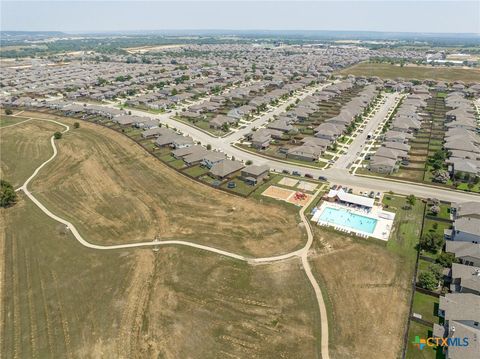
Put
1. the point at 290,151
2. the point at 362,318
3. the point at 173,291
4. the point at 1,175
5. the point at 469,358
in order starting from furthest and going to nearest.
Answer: the point at 290,151 < the point at 1,175 < the point at 173,291 < the point at 362,318 < the point at 469,358

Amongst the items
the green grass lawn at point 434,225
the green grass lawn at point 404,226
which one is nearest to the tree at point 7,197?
the green grass lawn at point 404,226

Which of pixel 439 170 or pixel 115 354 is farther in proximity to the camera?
pixel 439 170

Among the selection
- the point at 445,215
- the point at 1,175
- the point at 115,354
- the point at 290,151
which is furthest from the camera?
the point at 290,151

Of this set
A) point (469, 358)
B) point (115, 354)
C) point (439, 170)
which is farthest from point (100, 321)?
point (439, 170)

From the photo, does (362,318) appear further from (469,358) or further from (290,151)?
(290,151)

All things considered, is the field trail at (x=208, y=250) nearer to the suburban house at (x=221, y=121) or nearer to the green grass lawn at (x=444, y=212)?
the green grass lawn at (x=444, y=212)
